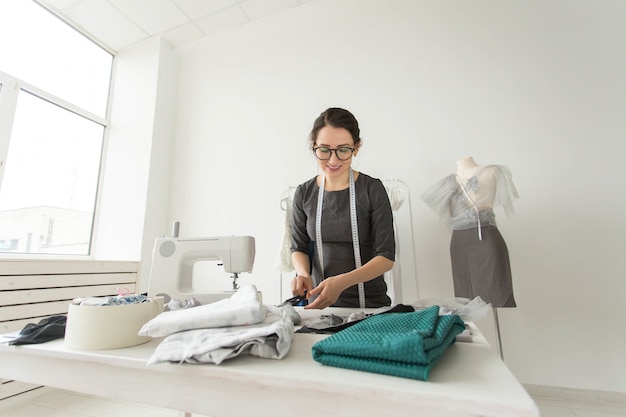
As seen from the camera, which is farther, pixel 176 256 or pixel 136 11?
pixel 136 11

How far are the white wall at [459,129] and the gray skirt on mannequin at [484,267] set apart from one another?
14.8 inches

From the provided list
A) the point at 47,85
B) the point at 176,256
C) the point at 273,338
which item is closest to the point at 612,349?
the point at 273,338

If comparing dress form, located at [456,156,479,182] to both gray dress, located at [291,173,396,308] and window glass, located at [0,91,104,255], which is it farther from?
window glass, located at [0,91,104,255]

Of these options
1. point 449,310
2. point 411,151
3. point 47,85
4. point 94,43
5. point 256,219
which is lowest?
point 449,310

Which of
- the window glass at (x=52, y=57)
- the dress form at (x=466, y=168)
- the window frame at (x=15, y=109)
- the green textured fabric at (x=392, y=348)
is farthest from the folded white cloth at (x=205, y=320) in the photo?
the window glass at (x=52, y=57)

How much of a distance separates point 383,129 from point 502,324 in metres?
1.54

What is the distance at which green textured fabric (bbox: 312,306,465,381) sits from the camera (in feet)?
1.33

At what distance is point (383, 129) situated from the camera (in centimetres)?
233

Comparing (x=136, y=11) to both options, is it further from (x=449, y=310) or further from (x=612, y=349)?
(x=612, y=349)

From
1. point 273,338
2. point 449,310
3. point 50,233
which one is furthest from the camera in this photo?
point 50,233

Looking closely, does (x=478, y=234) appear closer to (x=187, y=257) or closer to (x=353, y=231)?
(x=353, y=231)

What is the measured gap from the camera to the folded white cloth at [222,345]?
1.59ft

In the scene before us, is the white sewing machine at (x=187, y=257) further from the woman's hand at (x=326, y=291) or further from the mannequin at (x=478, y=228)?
the mannequin at (x=478, y=228)

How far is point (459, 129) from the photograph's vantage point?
2.14 m
